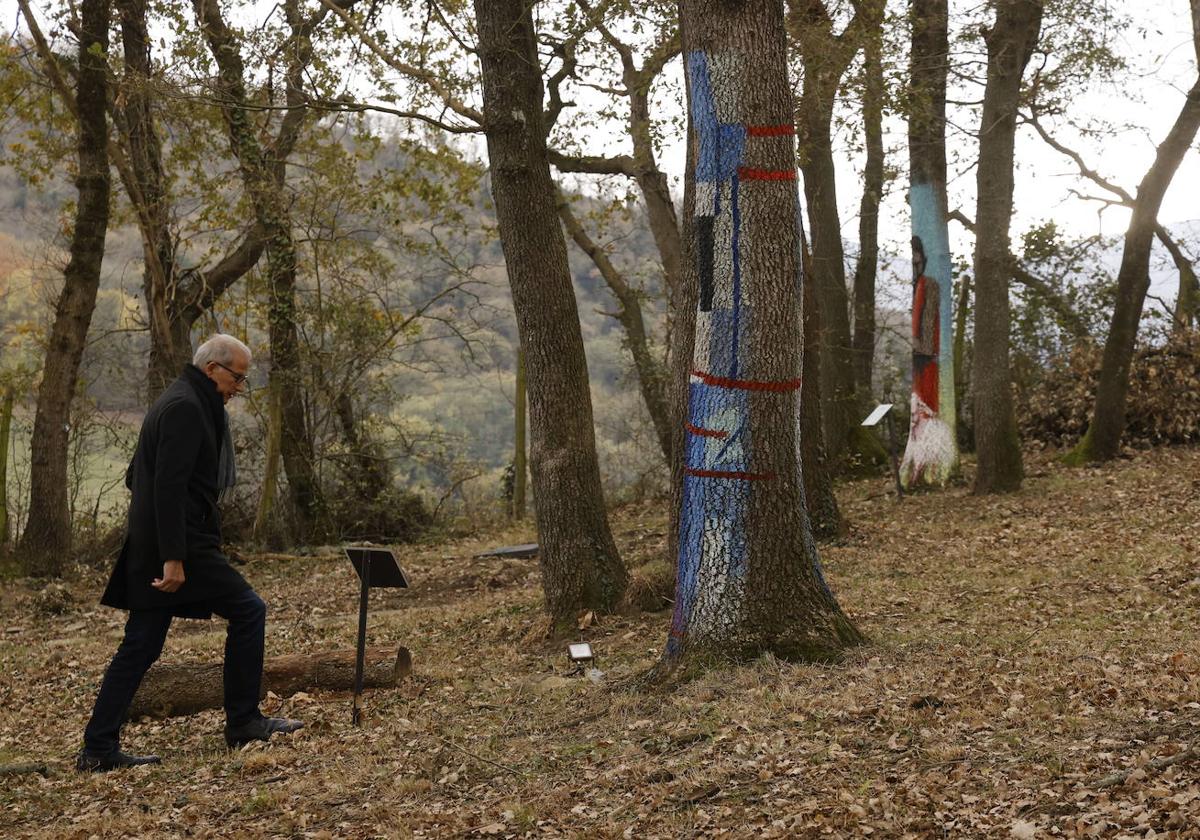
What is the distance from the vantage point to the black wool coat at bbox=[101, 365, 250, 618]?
19.5 ft

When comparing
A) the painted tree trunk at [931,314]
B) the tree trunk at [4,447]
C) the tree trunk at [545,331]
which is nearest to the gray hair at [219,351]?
the tree trunk at [545,331]

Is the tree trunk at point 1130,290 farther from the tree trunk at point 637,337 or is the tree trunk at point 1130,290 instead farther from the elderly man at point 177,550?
the elderly man at point 177,550

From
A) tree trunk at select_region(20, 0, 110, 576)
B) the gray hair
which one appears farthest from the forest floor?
tree trunk at select_region(20, 0, 110, 576)

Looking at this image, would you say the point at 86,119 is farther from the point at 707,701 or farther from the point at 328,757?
the point at 707,701

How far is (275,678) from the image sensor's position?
7.61 metres

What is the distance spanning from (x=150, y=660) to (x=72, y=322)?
9.59m

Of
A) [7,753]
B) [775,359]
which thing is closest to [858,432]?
[775,359]

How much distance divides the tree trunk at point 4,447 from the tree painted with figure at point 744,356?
12.2 m

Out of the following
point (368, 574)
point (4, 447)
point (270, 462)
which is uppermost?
point (4, 447)

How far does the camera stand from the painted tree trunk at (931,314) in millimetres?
16062

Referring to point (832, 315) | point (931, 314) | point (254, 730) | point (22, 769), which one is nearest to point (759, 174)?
point (254, 730)

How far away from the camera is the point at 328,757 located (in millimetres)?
6160

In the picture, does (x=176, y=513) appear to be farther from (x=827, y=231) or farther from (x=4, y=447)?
(x=827, y=231)

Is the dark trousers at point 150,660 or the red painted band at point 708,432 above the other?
the red painted band at point 708,432
